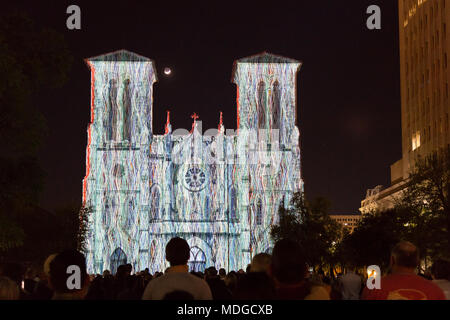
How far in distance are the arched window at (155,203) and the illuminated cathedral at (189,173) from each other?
0.30 ft

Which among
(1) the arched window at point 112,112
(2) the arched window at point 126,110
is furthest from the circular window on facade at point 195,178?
(1) the arched window at point 112,112

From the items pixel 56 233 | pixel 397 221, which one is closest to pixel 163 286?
pixel 397 221

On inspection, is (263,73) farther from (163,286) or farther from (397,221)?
(163,286)

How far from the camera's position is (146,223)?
2378 inches

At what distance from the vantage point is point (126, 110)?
63.2 m

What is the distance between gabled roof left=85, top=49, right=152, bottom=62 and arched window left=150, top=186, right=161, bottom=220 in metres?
12.5

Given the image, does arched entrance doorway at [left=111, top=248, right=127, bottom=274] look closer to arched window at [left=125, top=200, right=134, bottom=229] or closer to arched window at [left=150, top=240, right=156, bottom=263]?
arched window at [left=125, top=200, right=134, bottom=229]

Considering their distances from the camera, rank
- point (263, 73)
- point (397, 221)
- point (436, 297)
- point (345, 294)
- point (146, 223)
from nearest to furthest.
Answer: point (436, 297) < point (345, 294) < point (397, 221) < point (146, 223) < point (263, 73)

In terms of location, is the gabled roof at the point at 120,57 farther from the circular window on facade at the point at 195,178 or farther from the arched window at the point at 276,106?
the arched window at the point at 276,106

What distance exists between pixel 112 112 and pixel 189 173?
8939mm

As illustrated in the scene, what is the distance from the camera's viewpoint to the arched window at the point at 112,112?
6225cm

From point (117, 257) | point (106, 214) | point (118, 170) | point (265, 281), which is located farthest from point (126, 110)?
point (265, 281)

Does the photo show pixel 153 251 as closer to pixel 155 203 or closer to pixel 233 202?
pixel 155 203
